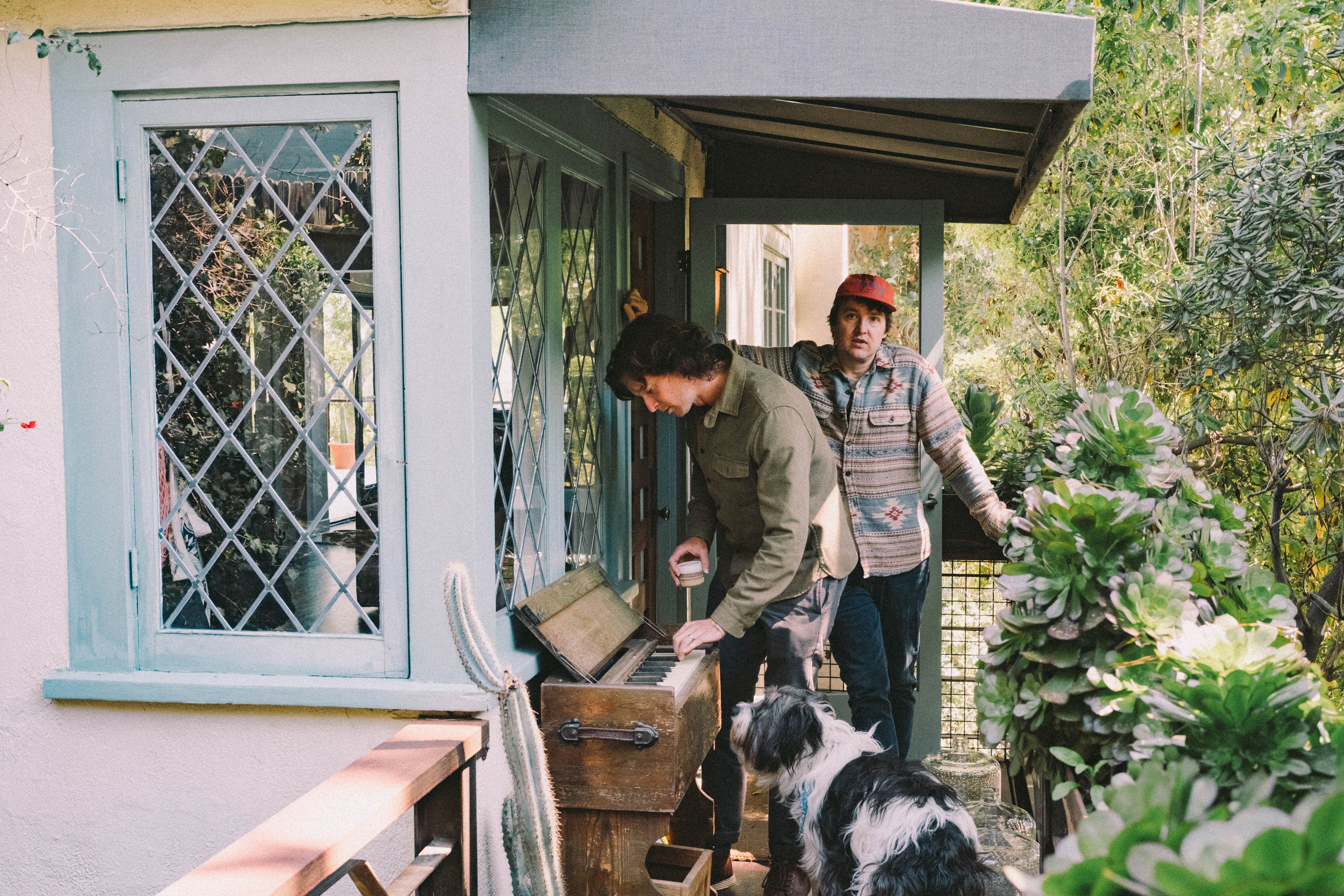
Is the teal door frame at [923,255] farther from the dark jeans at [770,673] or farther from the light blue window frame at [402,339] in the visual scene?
the light blue window frame at [402,339]

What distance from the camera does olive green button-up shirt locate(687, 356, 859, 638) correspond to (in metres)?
3.30

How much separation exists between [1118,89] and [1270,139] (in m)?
1.90

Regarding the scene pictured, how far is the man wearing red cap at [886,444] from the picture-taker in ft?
13.7

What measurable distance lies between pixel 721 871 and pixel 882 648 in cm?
98

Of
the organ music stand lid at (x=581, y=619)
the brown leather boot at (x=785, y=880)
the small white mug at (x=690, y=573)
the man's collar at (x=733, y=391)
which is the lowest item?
the brown leather boot at (x=785, y=880)

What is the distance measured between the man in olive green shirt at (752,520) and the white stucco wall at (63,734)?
35.9 inches

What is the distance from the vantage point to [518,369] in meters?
3.41

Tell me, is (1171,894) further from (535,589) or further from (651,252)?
(651,252)

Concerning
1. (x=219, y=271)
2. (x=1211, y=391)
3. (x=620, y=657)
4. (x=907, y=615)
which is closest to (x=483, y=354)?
(x=219, y=271)

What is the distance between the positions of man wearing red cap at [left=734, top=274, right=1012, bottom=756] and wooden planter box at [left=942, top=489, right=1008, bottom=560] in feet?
2.61

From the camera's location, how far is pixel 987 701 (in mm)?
2193

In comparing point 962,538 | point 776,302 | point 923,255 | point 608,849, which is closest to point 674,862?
point 608,849

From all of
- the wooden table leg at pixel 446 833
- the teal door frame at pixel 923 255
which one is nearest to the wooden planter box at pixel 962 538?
the teal door frame at pixel 923 255

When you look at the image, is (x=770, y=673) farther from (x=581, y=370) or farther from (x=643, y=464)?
(x=643, y=464)
